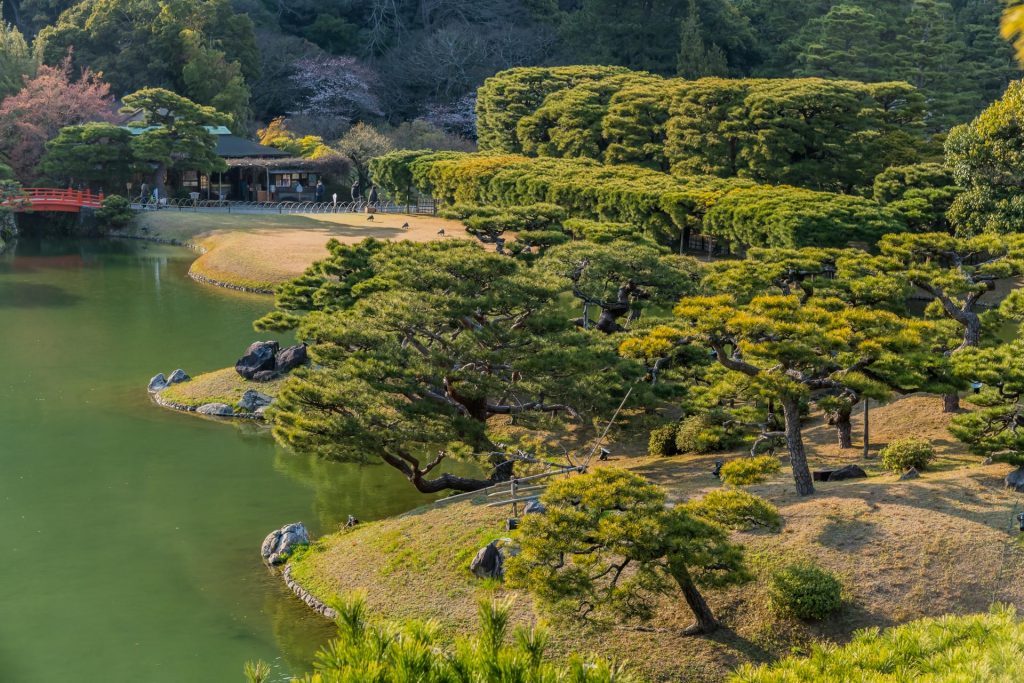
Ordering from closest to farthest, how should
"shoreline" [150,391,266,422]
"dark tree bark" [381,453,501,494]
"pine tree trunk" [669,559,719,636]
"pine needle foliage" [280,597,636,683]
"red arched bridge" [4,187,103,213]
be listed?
"pine needle foliage" [280,597,636,683], "pine tree trunk" [669,559,719,636], "dark tree bark" [381,453,501,494], "shoreline" [150,391,266,422], "red arched bridge" [4,187,103,213]

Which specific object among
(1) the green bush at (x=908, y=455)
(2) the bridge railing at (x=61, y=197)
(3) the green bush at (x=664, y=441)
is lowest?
(3) the green bush at (x=664, y=441)

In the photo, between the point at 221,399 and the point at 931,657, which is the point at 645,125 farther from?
the point at 931,657

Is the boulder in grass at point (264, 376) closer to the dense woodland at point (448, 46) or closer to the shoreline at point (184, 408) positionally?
the shoreline at point (184, 408)

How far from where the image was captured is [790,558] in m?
17.7

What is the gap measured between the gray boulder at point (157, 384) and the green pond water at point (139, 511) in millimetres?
441

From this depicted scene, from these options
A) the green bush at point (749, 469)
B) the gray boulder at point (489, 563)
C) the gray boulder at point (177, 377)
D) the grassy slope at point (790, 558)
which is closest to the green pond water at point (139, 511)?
the gray boulder at point (177, 377)

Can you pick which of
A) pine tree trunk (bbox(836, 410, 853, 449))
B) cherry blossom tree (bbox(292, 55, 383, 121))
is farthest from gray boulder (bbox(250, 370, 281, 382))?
cherry blossom tree (bbox(292, 55, 383, 121))

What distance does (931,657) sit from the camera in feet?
34.9

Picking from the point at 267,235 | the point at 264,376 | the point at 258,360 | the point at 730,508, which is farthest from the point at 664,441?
the point at 267,235

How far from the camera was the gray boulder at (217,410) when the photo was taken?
103 ft

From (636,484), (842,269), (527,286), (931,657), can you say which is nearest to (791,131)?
(842,269)

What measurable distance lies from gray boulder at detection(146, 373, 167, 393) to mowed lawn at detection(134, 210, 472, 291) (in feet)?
50.2

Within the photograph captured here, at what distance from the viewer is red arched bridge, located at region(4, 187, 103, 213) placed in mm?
65025

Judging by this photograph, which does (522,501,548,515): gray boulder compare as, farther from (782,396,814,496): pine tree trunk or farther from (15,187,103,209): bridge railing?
(15,187,103,209): bridge railing
